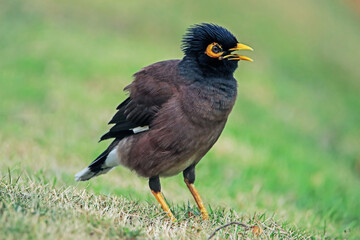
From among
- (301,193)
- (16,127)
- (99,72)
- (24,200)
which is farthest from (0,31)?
(24,200)

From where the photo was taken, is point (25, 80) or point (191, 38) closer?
point (191, 38)

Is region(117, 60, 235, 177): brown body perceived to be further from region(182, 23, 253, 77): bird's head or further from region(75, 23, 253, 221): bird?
region(182, 23, 253, 77): bird's head

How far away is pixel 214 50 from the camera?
5266 mm

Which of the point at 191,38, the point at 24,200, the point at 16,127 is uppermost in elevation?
the point at 191,38

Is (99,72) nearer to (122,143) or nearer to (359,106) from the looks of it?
(122,143)

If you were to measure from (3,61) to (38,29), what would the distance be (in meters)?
3.47

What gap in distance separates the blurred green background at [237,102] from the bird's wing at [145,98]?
808 mm

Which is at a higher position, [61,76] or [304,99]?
[61,76]

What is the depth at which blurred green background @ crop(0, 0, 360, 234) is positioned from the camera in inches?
307

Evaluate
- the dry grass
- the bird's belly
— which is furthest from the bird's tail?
the dry grass

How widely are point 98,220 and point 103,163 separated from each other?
1.99 metres

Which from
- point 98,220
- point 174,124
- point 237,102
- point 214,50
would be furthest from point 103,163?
point 237,102

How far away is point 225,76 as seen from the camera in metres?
5.27

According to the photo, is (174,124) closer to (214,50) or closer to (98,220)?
(214,50)
